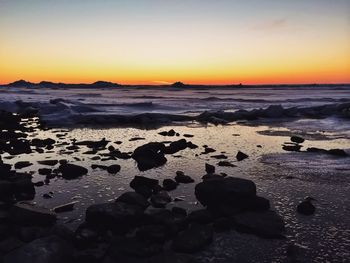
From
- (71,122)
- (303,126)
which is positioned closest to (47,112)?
(71,122)

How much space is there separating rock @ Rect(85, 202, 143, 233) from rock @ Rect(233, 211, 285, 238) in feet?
6.16

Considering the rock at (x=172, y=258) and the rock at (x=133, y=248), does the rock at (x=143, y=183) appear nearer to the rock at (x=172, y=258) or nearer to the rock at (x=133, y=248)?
the rock at (x=133, y=248)

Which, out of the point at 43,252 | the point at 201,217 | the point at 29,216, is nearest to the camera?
the point at 43,252

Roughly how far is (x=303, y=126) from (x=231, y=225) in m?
16.7

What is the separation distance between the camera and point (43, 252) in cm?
532

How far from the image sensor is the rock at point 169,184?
28.7 feet

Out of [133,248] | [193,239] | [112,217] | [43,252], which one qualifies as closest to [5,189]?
[112,217]

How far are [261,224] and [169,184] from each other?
2933 millimetres

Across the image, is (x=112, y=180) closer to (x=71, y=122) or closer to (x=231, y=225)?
(x=231, y=225)

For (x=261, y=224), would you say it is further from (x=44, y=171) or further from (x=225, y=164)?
(x=44, y=171)

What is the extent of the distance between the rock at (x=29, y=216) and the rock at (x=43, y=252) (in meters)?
0.94

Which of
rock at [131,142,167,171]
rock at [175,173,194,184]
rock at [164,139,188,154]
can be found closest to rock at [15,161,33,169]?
rock at [131,142,167,171]

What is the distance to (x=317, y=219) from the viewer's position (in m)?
6.89

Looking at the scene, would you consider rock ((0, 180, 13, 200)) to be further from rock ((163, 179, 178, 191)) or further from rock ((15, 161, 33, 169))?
rock ((163, 179, 178, 191))
